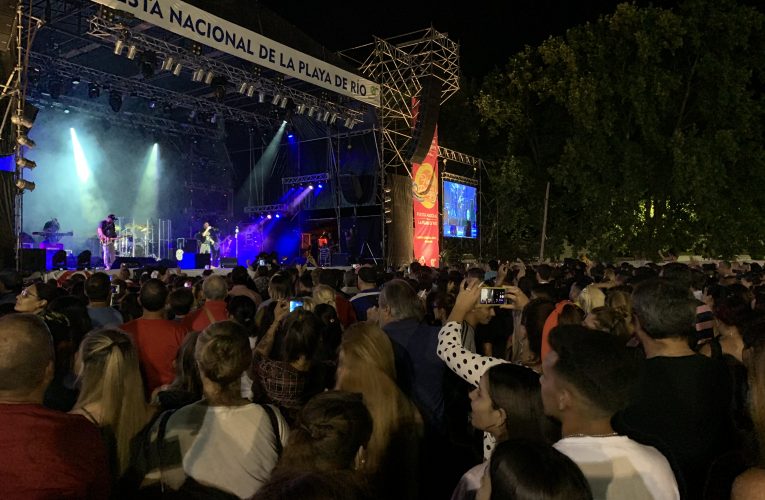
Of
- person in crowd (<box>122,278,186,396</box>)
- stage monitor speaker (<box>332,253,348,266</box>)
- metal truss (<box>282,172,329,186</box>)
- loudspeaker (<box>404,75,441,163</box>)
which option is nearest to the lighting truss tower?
loudspeaker (<box>404,75,441,163</box>)

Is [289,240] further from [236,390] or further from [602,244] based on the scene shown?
[236,390]

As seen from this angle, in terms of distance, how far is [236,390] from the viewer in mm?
2311

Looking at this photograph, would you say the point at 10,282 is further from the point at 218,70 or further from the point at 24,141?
the point at 218,70

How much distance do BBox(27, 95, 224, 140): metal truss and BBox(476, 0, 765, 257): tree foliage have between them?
1401 cm

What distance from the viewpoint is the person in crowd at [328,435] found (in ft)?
5.32

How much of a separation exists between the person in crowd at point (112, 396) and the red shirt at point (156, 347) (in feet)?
4.54

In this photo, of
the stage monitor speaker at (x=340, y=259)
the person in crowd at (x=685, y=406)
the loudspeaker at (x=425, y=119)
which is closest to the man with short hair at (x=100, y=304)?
the person in crowd at (x=685, y=406)

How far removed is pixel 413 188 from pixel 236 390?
1682cm

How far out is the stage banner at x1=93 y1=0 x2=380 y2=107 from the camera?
368 inches

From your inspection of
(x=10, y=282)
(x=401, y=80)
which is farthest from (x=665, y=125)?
(x=10, y=282)

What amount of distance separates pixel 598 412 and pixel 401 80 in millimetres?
17697

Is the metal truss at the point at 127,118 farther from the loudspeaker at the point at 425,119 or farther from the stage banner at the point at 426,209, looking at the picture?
the loudspeaker at the point at 425,119

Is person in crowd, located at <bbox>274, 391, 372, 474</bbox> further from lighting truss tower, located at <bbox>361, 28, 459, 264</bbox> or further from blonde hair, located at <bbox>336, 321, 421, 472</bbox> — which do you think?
lighting truss tower, located at <bbox>361, 28, 459, 264</bbox>

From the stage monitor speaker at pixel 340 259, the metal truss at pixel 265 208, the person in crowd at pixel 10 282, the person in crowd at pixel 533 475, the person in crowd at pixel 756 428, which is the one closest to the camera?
the person in crowd at pixel 533 475
